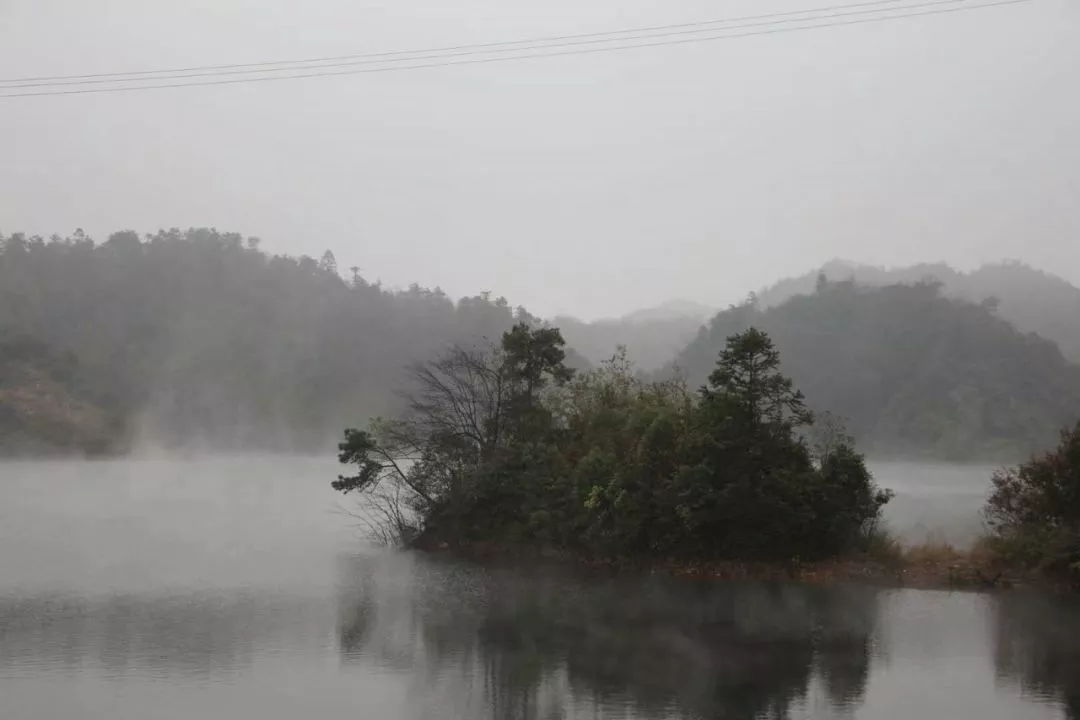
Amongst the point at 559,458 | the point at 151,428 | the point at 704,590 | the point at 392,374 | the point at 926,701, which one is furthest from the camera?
the point at 151,428

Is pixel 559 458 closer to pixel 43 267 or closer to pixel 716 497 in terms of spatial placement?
pixel 716 497

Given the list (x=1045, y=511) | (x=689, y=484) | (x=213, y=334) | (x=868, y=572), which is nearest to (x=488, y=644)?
(x=689, y=484)

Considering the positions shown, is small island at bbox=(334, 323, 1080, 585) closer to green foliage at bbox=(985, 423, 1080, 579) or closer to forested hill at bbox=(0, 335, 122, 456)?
green foliage at bbox=(985, 423, 1080, 579)

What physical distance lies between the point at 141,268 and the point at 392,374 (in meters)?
46.3

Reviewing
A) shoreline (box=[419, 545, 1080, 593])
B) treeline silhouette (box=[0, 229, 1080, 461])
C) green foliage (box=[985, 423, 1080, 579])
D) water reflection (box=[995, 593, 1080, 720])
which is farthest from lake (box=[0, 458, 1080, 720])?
treeline silhouette (box=[0, 229, 1080, 461])

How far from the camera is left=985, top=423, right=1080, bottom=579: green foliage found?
64.4 ft

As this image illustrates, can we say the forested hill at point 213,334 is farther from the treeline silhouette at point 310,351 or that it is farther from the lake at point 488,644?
the lake at point 488,644

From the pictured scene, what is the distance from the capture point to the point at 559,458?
87.1 feet

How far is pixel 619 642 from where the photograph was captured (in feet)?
50.3

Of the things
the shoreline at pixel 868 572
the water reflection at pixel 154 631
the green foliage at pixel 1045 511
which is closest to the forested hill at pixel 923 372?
the shoreline at pixel 868 572

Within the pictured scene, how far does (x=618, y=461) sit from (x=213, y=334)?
10201 centimetres

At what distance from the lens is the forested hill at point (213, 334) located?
337 ft

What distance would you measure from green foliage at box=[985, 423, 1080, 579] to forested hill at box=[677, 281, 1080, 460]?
31285 millimetres

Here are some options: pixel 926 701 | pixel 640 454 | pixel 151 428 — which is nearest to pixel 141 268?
pixel 151 428
